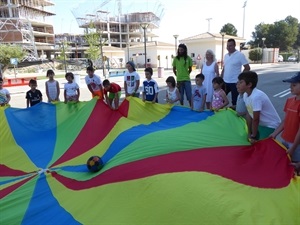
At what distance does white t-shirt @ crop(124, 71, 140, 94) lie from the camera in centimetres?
622

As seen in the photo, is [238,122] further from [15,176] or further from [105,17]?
[105,17]

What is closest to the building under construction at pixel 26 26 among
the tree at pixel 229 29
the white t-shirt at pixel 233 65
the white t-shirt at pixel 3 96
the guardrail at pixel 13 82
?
the guardrail at pixel 13 82

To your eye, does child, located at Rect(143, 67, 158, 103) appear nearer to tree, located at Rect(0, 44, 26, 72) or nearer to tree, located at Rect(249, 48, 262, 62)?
tree, located at Rect(0, 44, 26, 72)

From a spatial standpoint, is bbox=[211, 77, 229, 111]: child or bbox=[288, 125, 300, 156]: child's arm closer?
bbox=[288, 125, 300, 156]: child's arm

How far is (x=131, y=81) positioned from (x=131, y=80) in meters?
0.02

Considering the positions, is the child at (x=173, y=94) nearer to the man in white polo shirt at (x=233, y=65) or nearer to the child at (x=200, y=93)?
the child at (x=200, y=93)

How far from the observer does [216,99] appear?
15.4 feet

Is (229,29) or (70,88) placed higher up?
(229,29)

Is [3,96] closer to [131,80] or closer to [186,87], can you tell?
[131,80]

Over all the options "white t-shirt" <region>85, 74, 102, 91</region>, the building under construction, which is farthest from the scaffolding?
"white t-shirt" <region>85, 74, 102, 91</region>

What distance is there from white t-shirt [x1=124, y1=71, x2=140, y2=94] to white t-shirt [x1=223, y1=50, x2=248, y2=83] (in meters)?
1.89

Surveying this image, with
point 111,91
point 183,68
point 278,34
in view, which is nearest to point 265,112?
point 183,68

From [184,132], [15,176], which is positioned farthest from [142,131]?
[15,176]

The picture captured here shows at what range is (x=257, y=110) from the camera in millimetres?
3176
